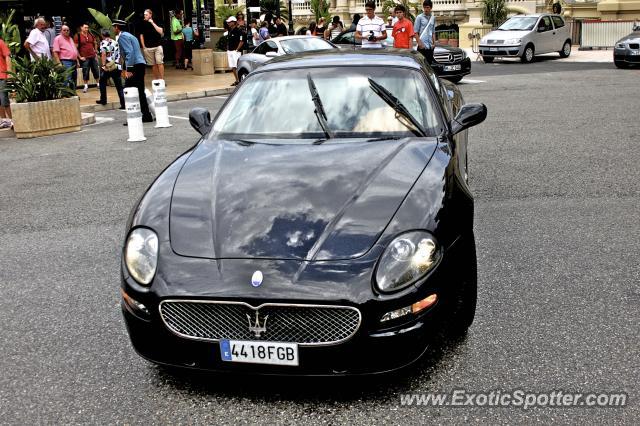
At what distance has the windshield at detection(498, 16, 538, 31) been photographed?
26237mm

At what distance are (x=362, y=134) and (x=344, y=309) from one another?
5.60ft

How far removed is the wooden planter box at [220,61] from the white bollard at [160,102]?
12321 mm

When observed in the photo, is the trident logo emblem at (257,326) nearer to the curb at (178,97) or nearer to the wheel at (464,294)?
the wheel at (464,294)

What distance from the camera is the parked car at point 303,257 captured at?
3.29 m

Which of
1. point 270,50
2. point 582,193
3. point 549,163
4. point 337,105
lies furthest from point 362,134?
point 270,50

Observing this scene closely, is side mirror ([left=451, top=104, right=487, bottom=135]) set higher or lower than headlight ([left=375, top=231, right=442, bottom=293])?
higher

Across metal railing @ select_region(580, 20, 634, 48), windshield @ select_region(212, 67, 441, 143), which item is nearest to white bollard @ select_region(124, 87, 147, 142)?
windshield @ select_region(212, 67, 441, 143)

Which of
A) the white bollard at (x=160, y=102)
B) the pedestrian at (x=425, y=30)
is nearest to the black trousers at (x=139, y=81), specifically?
the white bollard at (x=160, y=102)

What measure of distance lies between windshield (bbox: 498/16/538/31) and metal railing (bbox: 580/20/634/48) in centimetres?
556

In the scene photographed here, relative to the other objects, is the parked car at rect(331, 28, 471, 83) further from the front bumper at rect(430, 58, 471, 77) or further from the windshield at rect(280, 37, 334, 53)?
the windshield at rect(280, 37, 334, 53)

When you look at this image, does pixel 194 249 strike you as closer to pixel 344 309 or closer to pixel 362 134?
pixel 344 309

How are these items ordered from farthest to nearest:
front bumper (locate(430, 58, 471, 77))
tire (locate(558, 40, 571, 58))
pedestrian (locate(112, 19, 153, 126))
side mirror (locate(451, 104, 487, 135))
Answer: tire (locate(558, 40, 571, 58)) → front bumper (locate(430, 58, 471, 77)) → pedestrian (locate(112, 19, 153, 126)) → side mirror (locate(451, 104, 487, 135))

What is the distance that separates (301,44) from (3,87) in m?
7.19

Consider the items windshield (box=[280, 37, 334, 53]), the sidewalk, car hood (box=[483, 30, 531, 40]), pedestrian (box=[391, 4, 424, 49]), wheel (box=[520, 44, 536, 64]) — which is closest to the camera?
pedestrian (box=[391, 4, 424, 49])
